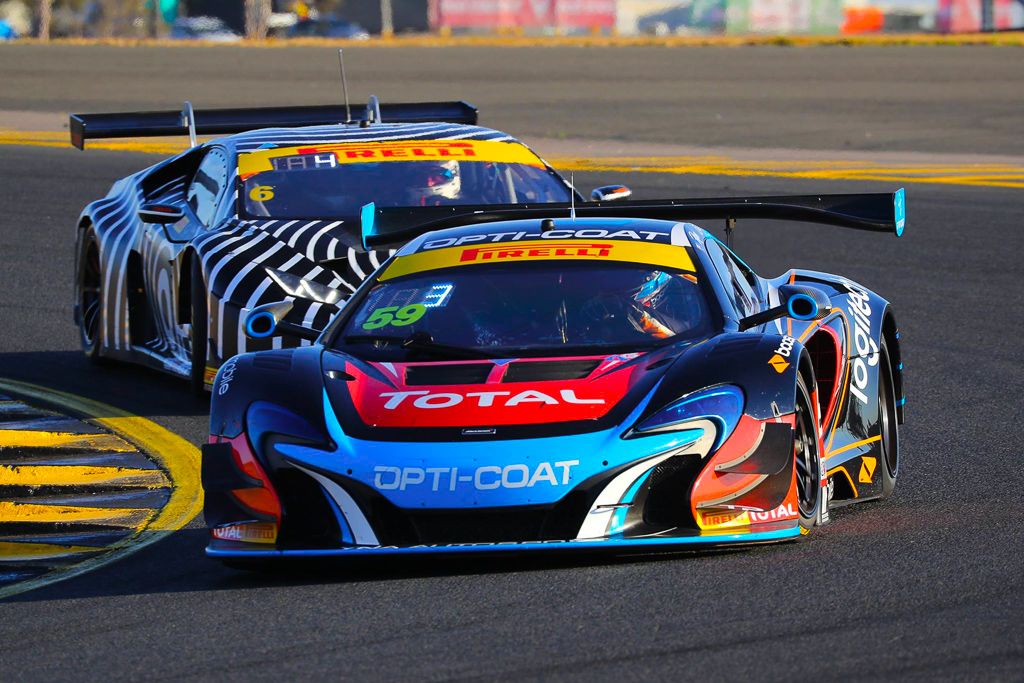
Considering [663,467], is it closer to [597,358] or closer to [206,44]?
[597,358]

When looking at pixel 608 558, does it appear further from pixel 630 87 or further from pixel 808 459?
pixel 630 87

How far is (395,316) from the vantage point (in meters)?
6.91

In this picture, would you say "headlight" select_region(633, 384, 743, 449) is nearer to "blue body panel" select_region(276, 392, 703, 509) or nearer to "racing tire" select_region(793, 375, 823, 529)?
"blue body panel" select_region(276, 392, 703, 509)

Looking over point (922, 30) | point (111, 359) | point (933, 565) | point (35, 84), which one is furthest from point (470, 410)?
point (922, 30)

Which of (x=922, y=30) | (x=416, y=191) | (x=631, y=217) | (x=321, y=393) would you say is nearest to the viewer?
(x=321, y=393)

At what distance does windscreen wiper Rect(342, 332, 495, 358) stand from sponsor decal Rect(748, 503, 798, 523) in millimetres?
1105

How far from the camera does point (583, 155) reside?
70.8 feet

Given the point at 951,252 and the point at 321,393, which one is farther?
the point at 951,252

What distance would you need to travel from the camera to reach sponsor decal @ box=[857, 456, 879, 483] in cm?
705

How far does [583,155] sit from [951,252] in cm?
755

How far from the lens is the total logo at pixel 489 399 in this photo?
600 cm

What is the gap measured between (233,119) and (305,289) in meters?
3.27

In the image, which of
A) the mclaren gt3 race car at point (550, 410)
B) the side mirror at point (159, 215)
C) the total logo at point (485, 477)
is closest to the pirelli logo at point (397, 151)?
the side mirror at point (159, 215)

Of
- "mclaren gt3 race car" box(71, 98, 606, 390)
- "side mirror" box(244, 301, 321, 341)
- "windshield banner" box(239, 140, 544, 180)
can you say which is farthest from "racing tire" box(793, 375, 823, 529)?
"windshield banner" box(239, 140, 544, 180)
